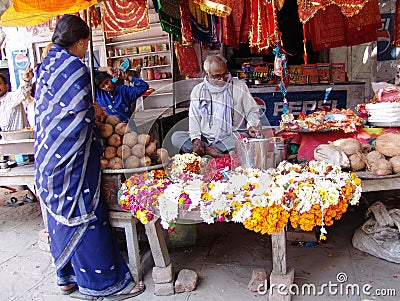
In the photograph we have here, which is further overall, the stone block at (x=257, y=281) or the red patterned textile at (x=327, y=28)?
the red patterned textile at (x=327, y=28)

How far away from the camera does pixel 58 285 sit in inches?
113

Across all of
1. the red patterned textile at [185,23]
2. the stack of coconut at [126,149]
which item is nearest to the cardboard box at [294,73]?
the red patterned textile at [185,23]

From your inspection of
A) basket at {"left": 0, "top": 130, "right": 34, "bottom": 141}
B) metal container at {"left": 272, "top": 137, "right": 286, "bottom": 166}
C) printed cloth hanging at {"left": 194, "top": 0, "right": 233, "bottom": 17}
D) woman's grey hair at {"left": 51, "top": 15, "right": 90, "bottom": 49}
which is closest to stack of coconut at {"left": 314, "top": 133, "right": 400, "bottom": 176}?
metal container at {"left": 272, "top": 137, "right": 286, "bottom": 166}

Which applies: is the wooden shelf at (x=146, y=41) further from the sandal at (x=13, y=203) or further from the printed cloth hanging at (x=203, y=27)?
the sandal at (x=13, y=203)

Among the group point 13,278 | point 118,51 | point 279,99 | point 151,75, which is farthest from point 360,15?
point 13,278

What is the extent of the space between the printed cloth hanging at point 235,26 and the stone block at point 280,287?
4.77 metres

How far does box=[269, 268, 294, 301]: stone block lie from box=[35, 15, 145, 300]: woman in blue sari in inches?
39.7

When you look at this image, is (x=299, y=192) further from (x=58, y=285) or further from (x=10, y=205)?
(x=10, y=205)

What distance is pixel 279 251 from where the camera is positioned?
242 centimetres

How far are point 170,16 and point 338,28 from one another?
9.64 feet

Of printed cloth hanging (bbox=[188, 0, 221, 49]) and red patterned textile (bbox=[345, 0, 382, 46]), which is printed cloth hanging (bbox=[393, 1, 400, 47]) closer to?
red patterned textile (bbox=[345, 0, 382, 46])

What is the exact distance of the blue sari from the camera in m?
2.49

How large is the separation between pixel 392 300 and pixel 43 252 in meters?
3.03

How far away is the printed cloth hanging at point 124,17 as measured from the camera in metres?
5.76
